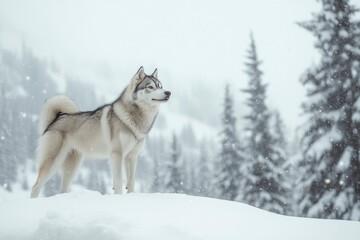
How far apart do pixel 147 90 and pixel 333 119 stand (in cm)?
747

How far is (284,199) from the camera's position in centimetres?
1912

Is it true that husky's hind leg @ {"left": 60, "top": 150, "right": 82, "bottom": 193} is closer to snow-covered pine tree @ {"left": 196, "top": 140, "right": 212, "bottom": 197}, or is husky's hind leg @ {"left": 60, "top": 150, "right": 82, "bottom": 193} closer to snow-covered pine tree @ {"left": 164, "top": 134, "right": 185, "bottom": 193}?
snow-covered pine tree @ {"left": 164, "top": 134, "right": 185, "bottom": 193}

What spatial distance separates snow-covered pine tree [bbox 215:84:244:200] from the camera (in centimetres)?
2252

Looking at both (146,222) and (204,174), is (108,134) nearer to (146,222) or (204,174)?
(146,222)

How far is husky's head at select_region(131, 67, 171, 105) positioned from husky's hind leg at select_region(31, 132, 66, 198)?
1865 millimetres

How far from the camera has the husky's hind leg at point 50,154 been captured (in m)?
7.23

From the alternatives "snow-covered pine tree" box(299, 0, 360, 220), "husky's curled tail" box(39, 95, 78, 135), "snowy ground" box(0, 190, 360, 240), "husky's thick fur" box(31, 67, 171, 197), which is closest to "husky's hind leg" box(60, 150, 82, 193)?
"husky's thick fur" box(31, 67, 171, 197)

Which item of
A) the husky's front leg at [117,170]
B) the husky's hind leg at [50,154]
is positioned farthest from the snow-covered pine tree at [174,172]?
the husky's front leg at [117,170]

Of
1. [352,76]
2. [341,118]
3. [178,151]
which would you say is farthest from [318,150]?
[178,151]

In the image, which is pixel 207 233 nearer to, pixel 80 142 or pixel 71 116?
pixel 80 142

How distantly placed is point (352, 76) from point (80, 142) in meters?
9.27

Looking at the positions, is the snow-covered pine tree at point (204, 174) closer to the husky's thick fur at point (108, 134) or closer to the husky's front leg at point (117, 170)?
the husky's thick fur at point (108, 134)

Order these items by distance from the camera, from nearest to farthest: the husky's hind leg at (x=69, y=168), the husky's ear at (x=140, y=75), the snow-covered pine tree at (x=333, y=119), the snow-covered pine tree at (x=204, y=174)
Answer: the husky's ear at (x=140, y=75)
the husky's hind leg at (x=69, y=168)
the snow-covered pine tree at (x=333, y=119)
the snow-covered pine tree at (x=204, y=174)

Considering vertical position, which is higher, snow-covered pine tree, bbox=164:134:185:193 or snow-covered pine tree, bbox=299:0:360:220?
snow-covered pine tree, bbox=299:0:360:220
